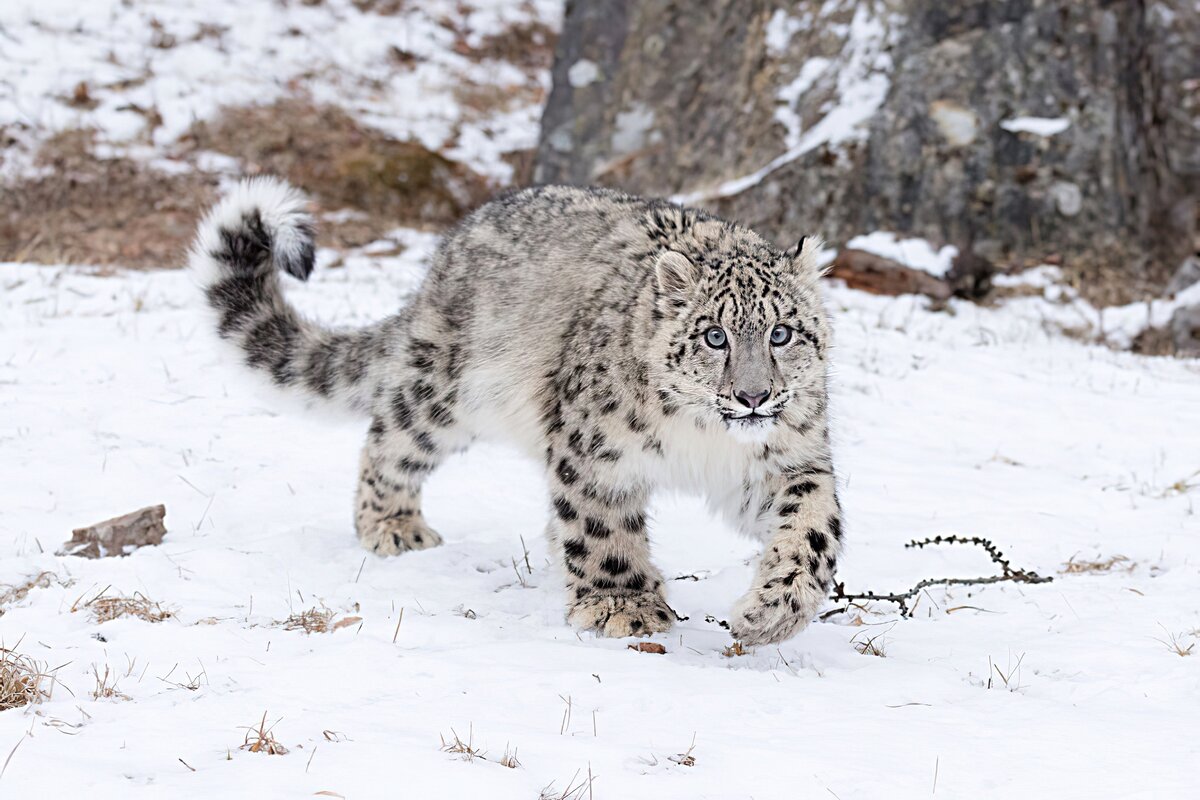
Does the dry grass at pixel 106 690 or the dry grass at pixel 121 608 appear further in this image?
the dry grass at pixel 121 608

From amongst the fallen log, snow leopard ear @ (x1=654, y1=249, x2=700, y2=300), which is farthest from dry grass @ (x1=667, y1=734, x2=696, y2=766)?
the fallen log

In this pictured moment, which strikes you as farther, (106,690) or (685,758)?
(106,690)

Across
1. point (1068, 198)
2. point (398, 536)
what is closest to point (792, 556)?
point (398, 536)

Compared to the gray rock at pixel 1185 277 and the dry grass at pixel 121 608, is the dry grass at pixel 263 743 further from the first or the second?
the gray rock at pixel 1185 277

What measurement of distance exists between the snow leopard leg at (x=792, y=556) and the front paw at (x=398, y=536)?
76.1 inches

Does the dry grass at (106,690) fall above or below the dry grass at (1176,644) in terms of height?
below

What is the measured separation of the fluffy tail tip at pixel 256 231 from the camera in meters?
6.19

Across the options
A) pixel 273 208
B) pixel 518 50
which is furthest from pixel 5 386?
pixel 518 50

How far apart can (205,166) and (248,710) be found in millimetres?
12830

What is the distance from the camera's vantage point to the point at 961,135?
12.0 m

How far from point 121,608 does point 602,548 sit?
1862 mm

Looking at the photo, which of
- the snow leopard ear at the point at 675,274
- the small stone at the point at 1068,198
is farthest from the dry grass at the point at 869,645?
the small stone at the point at 1068,198

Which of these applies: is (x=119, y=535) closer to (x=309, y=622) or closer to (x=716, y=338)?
(x=309, y=622)

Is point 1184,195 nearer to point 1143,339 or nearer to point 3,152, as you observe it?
point 1143,339
